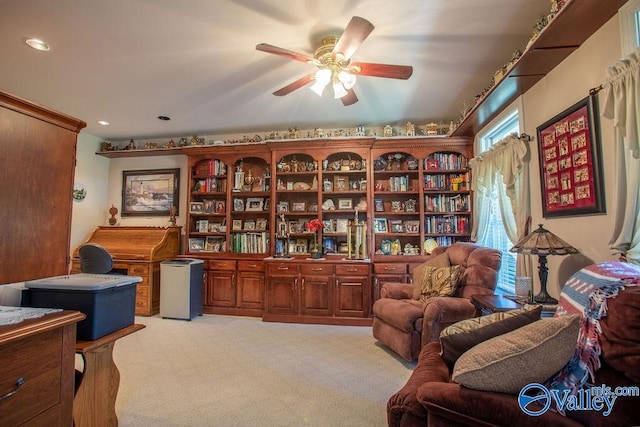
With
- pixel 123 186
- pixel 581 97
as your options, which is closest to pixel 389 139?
pixel 581 97

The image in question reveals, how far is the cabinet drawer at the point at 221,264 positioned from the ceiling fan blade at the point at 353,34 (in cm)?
318

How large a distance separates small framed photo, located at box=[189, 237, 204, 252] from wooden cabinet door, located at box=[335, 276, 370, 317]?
225cm

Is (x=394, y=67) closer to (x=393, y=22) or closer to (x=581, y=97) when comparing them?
(x=393, y=22)

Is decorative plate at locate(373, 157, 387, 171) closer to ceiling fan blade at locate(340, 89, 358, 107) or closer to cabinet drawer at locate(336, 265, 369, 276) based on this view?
cabinet drawer at locate(336, 265, 369, 276)

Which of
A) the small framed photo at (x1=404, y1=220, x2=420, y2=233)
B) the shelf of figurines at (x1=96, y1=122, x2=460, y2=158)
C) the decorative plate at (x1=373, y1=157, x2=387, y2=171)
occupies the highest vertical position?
the shelf of figurines at (x1=96, y1=122, x2=460, y2=158)

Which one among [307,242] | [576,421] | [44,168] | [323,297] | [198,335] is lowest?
[198,335]

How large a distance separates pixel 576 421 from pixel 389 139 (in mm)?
3571

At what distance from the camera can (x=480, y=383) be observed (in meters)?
Result: 1.08

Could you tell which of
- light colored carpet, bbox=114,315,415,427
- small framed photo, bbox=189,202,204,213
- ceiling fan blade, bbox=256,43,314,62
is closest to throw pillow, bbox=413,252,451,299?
light colored carpet, bbox=114,315,415,427

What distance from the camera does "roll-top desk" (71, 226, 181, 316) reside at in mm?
4199

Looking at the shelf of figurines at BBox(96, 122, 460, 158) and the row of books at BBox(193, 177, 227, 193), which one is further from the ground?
the shelf of figurines at BBox(96, 122, 460, 158)

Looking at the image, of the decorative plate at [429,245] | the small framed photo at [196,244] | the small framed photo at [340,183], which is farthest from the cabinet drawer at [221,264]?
the decorative plate at [429,245]

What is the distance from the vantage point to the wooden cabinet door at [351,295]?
3820mm

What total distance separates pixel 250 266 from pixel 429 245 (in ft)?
8.27
